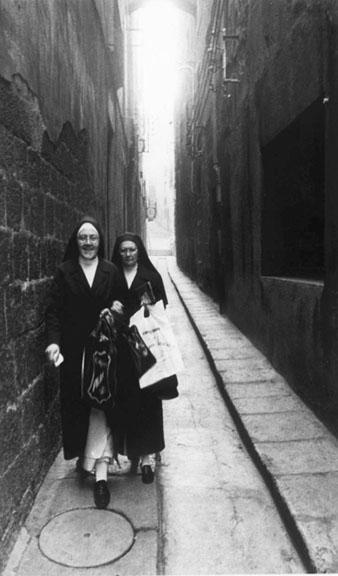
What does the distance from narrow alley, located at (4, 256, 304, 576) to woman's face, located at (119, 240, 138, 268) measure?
144 cm

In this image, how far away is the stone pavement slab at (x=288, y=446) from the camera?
2490 mm

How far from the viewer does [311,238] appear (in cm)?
540

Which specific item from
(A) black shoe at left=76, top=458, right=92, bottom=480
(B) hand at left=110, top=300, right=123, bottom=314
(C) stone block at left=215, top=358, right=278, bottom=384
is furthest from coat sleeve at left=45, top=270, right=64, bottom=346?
(C) stone block at left=215, top=358, right=278, bottom=384

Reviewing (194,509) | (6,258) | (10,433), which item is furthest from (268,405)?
(6,258)

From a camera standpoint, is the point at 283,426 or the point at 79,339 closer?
the point at 79,339

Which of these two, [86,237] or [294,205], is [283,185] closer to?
[294,205]

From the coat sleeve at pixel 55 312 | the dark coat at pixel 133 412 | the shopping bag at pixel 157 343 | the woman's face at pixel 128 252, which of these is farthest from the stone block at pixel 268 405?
the coat sleeve at pixel 55 312

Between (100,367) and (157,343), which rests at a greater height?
(157,343)

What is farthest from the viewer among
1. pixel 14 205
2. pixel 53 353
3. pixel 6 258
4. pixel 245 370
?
pixel 245 370

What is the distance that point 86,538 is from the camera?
8.61ft

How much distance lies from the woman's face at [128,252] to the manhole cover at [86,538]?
1.55 metres

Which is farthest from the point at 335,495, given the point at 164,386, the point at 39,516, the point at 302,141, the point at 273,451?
the point at 302,141

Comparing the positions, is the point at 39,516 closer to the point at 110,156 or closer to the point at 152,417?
the point at 152,417

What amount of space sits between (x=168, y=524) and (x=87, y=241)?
1.73 m
